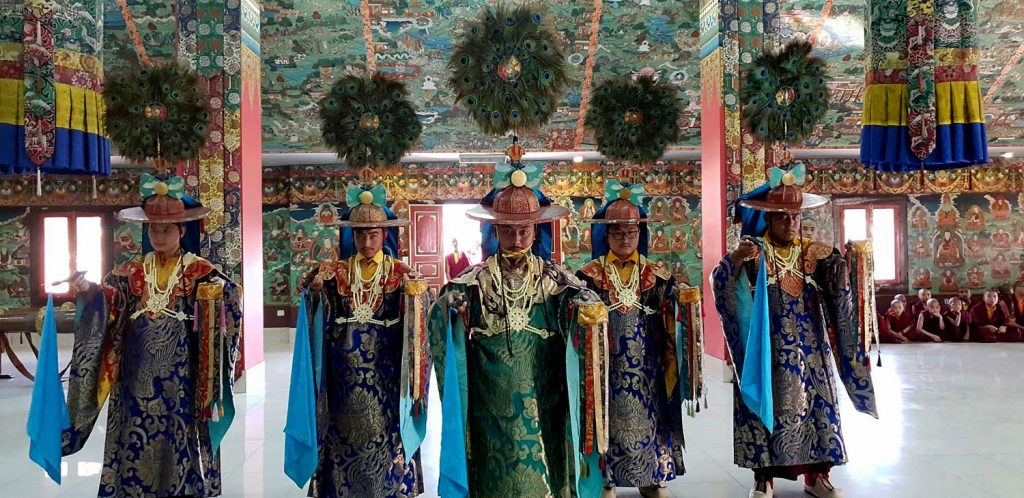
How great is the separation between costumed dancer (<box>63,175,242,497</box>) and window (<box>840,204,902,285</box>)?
1266 centimetres

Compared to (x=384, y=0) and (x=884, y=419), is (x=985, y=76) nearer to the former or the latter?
(x=884, y=419)

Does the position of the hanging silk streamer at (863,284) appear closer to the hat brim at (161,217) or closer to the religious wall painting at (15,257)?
the hat brim at (161,217)

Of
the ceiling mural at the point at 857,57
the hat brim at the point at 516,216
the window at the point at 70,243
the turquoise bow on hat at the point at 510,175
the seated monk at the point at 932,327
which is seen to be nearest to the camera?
the hat brim at the point at 516,216

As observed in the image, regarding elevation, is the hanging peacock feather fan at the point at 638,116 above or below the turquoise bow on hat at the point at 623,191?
above

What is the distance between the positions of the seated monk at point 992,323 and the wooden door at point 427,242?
9171 mm

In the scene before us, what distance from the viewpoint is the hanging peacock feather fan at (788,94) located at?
464cm

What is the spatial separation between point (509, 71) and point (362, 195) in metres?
1.03

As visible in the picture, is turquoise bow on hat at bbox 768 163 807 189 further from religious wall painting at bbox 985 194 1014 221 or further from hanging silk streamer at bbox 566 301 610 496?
religious wall painting at bbox 985 194 1014 221

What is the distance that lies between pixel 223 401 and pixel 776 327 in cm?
307

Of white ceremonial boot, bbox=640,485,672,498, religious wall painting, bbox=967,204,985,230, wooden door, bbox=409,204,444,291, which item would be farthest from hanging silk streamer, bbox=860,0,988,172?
religious wall painting, bbox=967,204,985,230

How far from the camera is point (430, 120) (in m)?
12.1

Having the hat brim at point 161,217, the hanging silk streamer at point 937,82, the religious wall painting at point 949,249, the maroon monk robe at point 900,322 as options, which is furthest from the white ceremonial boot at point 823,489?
the religious wall painting at point 949,249

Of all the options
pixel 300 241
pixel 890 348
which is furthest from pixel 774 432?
pixel 300 241

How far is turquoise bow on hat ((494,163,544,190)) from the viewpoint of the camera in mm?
3545
